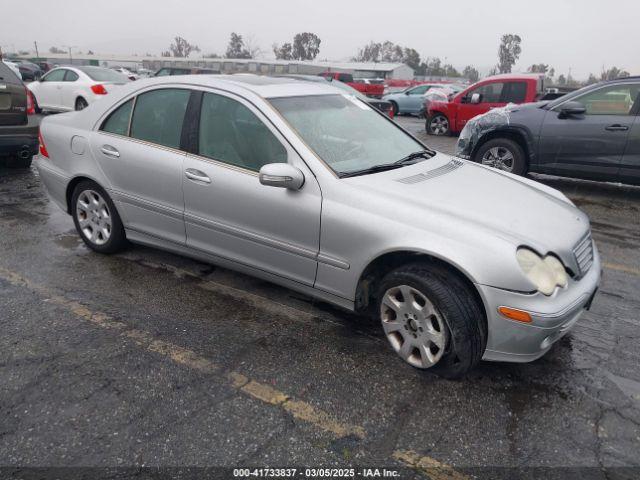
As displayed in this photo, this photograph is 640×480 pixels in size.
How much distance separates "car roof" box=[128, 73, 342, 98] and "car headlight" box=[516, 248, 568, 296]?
1.96 meters

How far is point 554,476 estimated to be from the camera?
2168 mm

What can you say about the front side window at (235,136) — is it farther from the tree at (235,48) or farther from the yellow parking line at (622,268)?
the tree at (235,48)

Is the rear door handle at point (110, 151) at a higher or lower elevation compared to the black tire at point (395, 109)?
higher

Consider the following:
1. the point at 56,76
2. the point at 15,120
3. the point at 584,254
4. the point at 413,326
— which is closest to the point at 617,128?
the point at 584,254

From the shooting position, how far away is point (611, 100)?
655 cm

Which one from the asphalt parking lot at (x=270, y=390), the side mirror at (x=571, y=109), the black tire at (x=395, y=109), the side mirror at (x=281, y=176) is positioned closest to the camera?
the asphalt parking lot at (x=270, y=390)

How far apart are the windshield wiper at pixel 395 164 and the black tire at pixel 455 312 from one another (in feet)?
2.46

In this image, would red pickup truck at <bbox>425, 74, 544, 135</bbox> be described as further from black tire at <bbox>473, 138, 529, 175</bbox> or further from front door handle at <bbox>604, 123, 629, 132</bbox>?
front door handle at <bbox>604, 123, 629, 132</bbox>

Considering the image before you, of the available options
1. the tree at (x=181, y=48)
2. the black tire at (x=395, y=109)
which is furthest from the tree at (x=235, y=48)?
the black tire at (x=395, y=109)

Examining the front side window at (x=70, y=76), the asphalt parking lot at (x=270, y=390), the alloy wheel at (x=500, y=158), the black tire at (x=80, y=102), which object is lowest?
the asphalt parking lot at (x=270, y=390)

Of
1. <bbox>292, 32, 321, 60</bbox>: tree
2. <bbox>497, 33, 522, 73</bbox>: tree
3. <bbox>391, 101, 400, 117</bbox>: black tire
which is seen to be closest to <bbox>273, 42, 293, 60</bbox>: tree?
<bbox>292, 32, 321, 60</bbox>: tree

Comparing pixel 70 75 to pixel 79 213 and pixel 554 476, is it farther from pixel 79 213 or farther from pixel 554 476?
pixel 554 476

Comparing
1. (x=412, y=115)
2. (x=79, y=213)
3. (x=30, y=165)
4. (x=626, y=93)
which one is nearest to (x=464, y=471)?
(x=79, y=213)

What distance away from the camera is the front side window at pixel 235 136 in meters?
3.27
